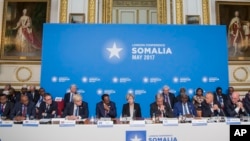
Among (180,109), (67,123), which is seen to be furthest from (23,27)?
(67,123)

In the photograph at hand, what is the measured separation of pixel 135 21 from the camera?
1245 cm

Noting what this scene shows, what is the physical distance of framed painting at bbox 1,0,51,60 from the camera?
10.9 metres

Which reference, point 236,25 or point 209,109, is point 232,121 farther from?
point 236,25

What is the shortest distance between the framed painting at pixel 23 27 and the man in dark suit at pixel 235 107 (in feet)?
23.3

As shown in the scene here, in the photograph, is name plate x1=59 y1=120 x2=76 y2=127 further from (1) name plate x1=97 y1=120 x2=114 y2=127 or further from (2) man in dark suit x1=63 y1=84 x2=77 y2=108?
(2) man in dark suit x1=63 y1=84 x2=77 y2=108

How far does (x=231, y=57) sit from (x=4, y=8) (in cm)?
889

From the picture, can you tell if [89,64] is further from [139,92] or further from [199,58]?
[199,58]

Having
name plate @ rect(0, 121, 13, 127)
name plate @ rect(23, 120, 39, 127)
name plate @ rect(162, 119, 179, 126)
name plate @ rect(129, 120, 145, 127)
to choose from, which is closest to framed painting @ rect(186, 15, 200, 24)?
name plate @ rect(162, 119, 179, 126)

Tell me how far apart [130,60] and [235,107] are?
11.3ft

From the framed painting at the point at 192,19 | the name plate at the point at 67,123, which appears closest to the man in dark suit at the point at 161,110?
the name plate at the point at 67,123

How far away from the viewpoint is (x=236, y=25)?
37.7 ft

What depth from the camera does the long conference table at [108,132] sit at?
4355mm

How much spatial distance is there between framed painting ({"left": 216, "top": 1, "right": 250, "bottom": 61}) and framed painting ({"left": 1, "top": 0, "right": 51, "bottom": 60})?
6.79 m

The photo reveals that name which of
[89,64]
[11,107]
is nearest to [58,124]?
[11,107]
